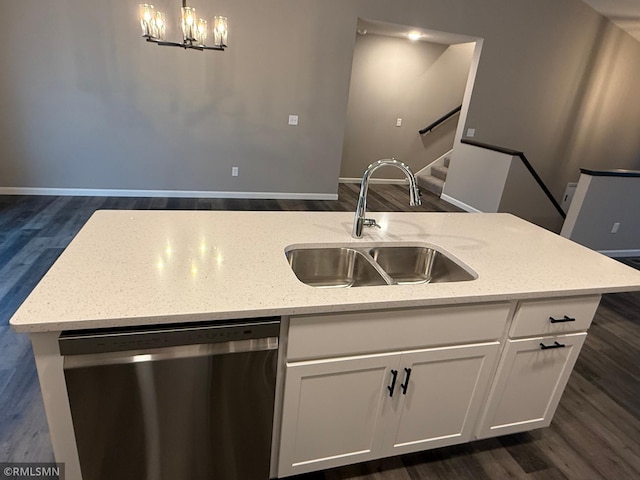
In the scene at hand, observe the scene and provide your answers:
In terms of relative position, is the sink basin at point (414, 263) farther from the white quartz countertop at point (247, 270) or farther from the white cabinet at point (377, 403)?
the white cabinet at point (377, 403)

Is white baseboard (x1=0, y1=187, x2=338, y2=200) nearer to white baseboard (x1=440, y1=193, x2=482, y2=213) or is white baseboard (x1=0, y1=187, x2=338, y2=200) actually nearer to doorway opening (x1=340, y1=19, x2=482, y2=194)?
doorway opening (x1=340, y1=19, x2=482, y2=194)

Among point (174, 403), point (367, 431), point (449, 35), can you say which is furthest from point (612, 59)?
point (174, 403)

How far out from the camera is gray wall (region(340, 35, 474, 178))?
6.18 meters

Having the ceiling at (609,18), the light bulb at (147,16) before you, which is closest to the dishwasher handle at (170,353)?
the light bulb at (147,16)

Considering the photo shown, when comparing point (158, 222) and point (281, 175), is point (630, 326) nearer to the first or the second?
point (158, 222)

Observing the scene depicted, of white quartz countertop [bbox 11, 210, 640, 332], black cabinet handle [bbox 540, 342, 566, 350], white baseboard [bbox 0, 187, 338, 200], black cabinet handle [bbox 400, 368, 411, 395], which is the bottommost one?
white baseboard [bbox 0, 187, 338, 200]

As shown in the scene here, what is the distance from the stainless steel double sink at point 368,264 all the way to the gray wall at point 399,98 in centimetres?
513

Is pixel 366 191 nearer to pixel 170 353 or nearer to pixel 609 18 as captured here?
pixel 170 353

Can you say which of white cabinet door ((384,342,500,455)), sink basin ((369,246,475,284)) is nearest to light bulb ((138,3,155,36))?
sink basin ((369,246,475,284))

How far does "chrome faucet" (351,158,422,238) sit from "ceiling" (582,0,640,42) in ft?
18.6

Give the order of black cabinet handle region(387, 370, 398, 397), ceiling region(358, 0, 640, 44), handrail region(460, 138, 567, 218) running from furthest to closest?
ceiling region(358, 0, 640, 44), handrail region(460, 138, 567, 218), black cabinet handle region(387, 370, 398, 397)

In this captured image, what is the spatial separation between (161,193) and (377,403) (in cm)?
435

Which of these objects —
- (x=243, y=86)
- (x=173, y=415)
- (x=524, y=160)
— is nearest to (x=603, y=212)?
(x=524, y=160)

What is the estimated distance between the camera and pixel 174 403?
1.08 m
